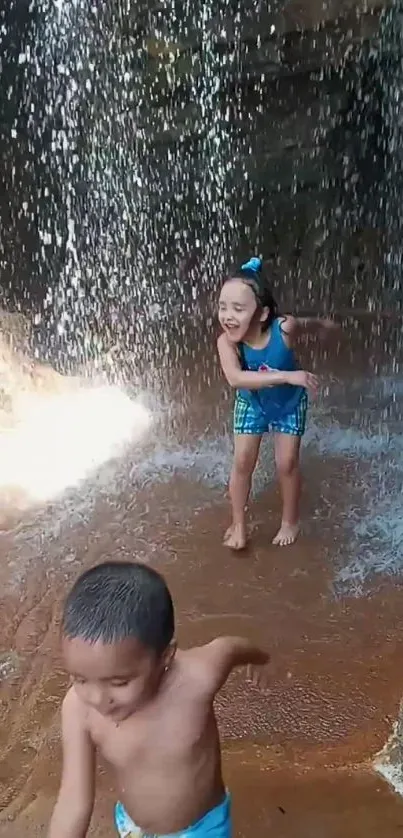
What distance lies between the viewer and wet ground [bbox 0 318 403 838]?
2.23 metres

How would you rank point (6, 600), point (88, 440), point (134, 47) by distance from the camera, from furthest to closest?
point (134, 47) → point (88, 440) → point (6, 600)

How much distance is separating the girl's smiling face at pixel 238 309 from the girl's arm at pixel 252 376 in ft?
0.28

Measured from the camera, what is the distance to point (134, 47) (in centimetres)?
704

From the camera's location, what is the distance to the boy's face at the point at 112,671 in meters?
1.36

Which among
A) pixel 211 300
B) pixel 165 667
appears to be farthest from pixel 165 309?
pixel 165 667

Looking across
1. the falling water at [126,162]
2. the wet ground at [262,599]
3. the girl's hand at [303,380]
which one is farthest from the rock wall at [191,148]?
the girl's hand at [303,380]

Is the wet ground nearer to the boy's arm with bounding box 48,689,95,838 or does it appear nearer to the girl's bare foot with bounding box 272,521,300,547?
the girl's bare foot with bounding box 272,521,300,547

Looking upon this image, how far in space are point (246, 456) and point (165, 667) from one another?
198 centimetres

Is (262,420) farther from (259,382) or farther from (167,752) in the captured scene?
(167,752)

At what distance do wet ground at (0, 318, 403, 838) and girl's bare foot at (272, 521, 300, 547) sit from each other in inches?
1.6

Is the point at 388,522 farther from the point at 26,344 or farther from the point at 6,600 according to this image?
the point at 26,344

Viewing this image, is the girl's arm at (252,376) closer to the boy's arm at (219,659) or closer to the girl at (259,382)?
the girl at (259,382)

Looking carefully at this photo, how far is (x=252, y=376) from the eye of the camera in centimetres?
319

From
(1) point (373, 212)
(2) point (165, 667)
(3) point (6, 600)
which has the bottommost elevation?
(3) point (6, 600)
